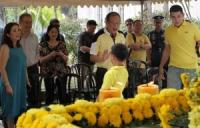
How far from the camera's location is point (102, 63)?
534 cm

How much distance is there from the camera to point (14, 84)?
5.14 m

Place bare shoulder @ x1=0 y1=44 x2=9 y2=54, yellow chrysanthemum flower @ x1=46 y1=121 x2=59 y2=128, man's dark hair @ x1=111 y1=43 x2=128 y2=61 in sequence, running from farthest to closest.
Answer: bare shoulder @ x1=0 y1=44 x2=9 y2=54 < man's dark hair @ x1=111 y1=43 x2=128 y2=61 < yellow chrysanthemum flower @ x1=46 y1=121 x2=59 y2=128

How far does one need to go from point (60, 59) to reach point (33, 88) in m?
0.61

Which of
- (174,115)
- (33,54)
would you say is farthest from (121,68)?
(33,54)

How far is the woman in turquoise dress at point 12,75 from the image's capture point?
4.96 meters

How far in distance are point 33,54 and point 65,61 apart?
0.45m

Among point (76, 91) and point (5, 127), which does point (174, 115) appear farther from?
point (76, 91)

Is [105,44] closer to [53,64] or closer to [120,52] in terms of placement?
[53,64]

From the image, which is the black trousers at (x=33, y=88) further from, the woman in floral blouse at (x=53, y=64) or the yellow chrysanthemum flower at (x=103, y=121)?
the yellow chrysanthemum flower at (x=103, y=121)

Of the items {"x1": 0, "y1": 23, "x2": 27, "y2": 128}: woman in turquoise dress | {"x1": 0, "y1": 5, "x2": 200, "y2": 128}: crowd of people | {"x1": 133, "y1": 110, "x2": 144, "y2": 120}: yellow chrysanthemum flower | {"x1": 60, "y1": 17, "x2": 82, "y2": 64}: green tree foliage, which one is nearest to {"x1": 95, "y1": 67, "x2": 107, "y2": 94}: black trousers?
{"x1": 0, "y1": 5, "x2": 200, "y2": 128}: crowd of people

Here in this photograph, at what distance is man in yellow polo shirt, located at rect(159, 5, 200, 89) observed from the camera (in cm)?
511

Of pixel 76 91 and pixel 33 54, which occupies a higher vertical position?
pixel 33 54

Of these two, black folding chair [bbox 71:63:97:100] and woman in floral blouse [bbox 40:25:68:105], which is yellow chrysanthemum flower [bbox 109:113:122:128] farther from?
woman in floral blouse [bbox 40:25:68:105]

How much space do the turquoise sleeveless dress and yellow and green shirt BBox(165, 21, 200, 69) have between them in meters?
1.67
